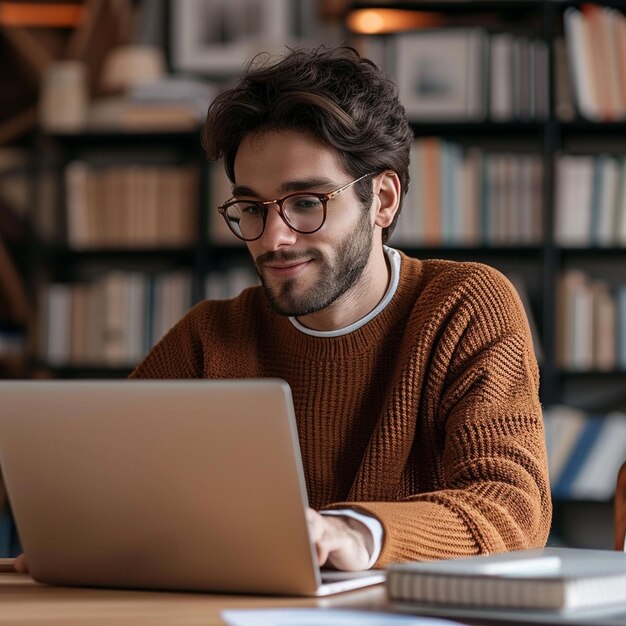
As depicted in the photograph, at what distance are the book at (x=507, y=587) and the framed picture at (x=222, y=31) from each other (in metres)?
2.88

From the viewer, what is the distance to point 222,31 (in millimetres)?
3670

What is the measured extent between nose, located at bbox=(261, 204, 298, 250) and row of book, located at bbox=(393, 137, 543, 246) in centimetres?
169

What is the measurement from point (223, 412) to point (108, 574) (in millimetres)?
237

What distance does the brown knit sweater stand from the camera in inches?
50.3

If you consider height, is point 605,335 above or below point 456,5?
below

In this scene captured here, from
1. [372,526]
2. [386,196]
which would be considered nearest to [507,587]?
[372,526]

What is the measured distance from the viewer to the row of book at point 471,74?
3.21m

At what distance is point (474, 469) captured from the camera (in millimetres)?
1320

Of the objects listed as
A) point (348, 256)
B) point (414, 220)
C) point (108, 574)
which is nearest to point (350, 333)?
point (348, 256)

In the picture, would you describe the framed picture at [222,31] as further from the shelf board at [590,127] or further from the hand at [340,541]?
the hand at [340,541]

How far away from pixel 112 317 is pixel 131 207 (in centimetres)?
33

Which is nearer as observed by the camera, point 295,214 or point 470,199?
point 295,214

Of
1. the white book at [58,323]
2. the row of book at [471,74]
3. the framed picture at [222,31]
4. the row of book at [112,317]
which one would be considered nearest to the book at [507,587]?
the row of book at [471,74]

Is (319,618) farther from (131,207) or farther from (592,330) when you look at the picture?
(131,207)
